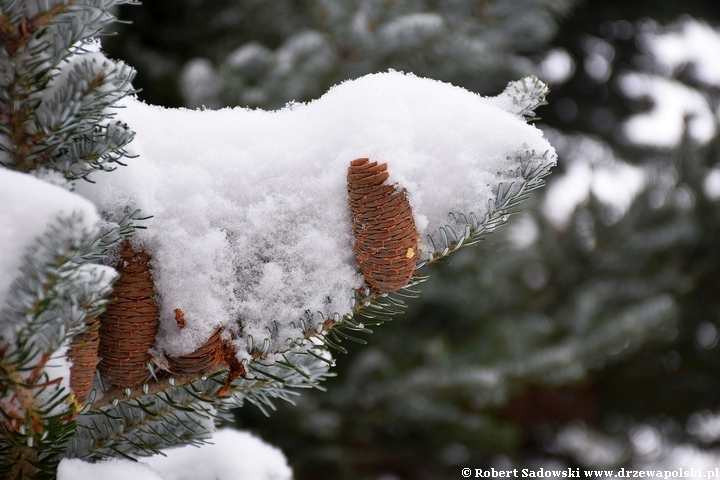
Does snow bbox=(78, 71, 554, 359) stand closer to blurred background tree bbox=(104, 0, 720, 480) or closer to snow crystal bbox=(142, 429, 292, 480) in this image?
snow crystal bbox=(142, 429, 292, 480)

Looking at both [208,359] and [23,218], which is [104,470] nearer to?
[208,359]

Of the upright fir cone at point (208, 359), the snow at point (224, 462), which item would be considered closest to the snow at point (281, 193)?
the upright fir cone at point (208, 359)

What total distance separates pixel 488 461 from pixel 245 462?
186 centimetres

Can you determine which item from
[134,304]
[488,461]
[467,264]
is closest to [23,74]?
[134,304]

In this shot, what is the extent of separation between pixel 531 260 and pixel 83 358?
194 cm

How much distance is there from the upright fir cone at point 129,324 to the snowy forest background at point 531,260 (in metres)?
0.95

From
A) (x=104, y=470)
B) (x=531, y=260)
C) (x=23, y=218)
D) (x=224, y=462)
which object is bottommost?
(x=531, y=260)

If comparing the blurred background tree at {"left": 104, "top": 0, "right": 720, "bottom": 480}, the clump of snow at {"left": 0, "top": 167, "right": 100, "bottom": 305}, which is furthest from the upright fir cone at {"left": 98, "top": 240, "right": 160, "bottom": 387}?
the blurred background tree at {"left": 104, "top": 0, "right": 720, "bottom": 480}

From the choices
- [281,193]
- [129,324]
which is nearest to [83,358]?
[129,324]

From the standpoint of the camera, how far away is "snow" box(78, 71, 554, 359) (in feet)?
1.59

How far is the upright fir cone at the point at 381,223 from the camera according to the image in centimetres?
47

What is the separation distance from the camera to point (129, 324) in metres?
0.46

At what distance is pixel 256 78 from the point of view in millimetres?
1430

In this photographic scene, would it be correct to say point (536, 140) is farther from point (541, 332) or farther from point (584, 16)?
point (584, 16)
